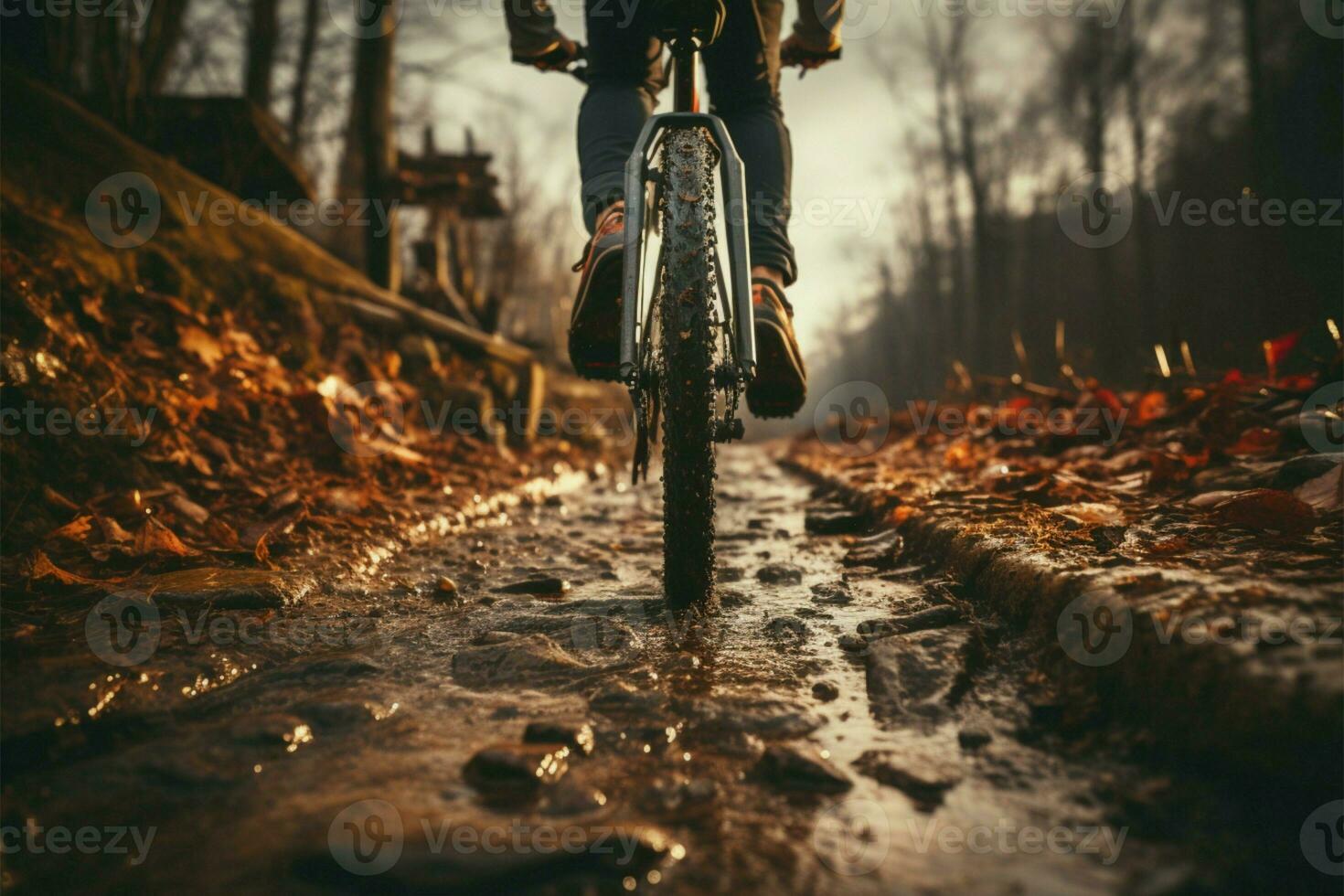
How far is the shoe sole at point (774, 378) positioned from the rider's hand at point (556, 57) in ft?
3.66

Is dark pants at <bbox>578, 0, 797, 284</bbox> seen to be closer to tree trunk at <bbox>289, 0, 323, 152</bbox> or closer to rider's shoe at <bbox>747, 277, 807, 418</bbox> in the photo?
rider's shoe at <bbox>747, 277, 807, 418</bbox>

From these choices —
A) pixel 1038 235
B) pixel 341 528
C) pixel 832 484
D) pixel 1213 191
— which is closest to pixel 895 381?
pixel 1038 235

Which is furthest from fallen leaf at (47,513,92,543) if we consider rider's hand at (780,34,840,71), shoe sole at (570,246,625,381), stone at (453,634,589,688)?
rider's hand at (780,34,840,71)

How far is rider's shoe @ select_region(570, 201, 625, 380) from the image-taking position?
1.98 metres

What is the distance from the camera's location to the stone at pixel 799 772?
3.15 feet

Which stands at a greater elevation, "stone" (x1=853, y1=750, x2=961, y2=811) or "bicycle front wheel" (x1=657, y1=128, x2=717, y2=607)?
"bicycle front wheel" (x1=657, y1=128, x2=717, y2=607)

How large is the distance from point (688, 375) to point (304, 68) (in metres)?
15.7

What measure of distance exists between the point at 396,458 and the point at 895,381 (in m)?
39.0

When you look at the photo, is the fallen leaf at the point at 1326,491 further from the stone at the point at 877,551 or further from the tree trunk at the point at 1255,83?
the tree trunk at the point at 1255,83

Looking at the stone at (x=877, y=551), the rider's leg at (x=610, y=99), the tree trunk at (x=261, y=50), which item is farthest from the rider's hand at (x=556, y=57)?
the tree trunk at (x=261, y=50)

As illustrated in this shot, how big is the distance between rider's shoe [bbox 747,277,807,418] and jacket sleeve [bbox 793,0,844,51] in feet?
3.18

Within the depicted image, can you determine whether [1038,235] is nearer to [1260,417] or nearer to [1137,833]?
[1260,417]

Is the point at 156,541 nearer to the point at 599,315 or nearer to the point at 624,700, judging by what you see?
A: the point at 599,315

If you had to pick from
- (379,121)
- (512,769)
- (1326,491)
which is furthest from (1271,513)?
(379,121)
